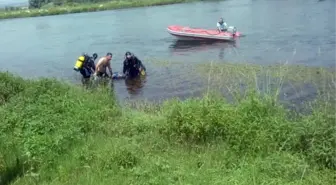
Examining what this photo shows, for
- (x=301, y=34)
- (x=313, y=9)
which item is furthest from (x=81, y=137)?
(x=313, y=9)

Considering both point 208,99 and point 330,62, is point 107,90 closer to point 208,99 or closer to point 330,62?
point 208,99

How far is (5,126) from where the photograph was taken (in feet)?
23.5

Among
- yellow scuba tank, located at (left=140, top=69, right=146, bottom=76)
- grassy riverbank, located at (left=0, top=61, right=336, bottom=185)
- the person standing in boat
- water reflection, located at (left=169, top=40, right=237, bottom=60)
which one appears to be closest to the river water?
water reflection, located at (left=169, top=40, right=237, bottom=60)

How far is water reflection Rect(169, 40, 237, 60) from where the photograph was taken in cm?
2114

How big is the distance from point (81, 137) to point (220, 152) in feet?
8.14

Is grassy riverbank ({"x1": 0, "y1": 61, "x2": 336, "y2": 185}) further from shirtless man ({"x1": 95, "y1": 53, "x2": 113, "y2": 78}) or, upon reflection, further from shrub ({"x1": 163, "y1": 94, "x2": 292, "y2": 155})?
shirtless man ({"x1": 95, "y1": 53, "x2": 113, "y2": 78})

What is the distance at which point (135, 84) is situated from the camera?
1454 centimetres

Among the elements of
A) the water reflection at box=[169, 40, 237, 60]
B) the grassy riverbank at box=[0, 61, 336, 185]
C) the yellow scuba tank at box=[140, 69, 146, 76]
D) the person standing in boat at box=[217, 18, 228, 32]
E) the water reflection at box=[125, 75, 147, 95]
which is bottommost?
the water reflection at box=[125, 75, 147, 95]

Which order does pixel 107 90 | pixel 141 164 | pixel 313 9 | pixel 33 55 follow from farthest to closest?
pixel 313 9 < pixel 33 55 < pixel 107 90 < pixel 141 164

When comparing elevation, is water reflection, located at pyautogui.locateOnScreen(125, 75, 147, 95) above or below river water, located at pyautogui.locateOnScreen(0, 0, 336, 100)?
below

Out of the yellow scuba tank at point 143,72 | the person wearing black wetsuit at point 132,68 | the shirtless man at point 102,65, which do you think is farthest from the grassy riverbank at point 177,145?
the yellow scuba tank at point 143,72

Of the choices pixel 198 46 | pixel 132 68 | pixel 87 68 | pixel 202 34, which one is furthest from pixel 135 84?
pixel 202 34

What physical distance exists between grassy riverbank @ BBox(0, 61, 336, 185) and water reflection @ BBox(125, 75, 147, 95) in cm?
572

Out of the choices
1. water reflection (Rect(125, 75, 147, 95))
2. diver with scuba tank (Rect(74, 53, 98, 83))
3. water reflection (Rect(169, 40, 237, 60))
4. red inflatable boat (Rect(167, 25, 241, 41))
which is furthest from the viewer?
red inflatable boat (Rect(167, 25, 241, 41))
